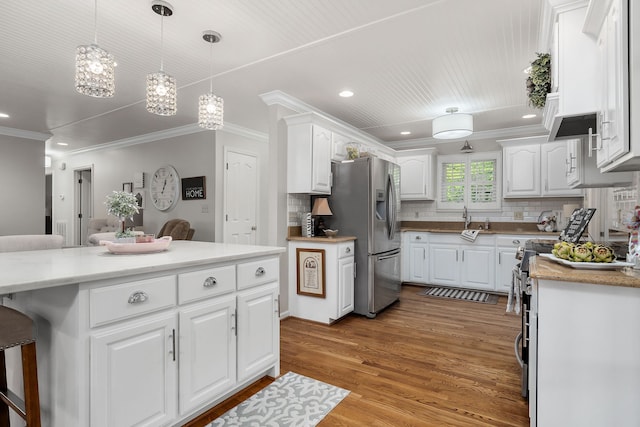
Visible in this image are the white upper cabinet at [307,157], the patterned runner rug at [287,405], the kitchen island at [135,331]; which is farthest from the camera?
the white upper cabinet at [307,157]

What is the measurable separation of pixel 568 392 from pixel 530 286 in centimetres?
57

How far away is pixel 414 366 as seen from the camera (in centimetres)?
254

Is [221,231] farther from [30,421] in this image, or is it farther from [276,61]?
[30,421]

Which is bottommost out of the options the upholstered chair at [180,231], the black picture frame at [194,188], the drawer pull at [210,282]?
the drawer pull at [210,282]

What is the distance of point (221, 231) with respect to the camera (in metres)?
5.29

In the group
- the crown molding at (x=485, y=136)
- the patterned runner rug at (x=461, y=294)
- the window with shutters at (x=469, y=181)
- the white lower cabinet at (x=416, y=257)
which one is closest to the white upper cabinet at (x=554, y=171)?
the crown molding at (x=485, y=136)

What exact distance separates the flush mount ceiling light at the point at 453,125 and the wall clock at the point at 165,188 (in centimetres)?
418

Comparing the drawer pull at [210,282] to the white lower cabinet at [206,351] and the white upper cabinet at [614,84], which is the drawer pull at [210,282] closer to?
the white lower cabinet at [206,351]

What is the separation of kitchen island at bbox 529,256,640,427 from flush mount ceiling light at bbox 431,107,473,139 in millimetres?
2603

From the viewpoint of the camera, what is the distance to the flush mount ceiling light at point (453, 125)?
12.6 feet

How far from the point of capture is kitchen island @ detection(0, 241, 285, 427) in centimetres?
134

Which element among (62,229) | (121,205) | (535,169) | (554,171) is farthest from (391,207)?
(62,229)

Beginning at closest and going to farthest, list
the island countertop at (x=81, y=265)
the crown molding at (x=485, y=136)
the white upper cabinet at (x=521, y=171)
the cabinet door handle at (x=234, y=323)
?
1. the island countertop at (x=81, y=265)
2. the cabinet door handle at (x=234, y=323)
3. the white upper cabinet at (x=521, y=171)
4. the crown molding at (x=485, y=136)

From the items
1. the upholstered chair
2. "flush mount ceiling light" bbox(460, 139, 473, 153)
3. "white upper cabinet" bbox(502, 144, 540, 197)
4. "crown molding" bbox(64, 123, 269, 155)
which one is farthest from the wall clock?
"white upper cabinet" bbox(502, 144, 540, 197)
